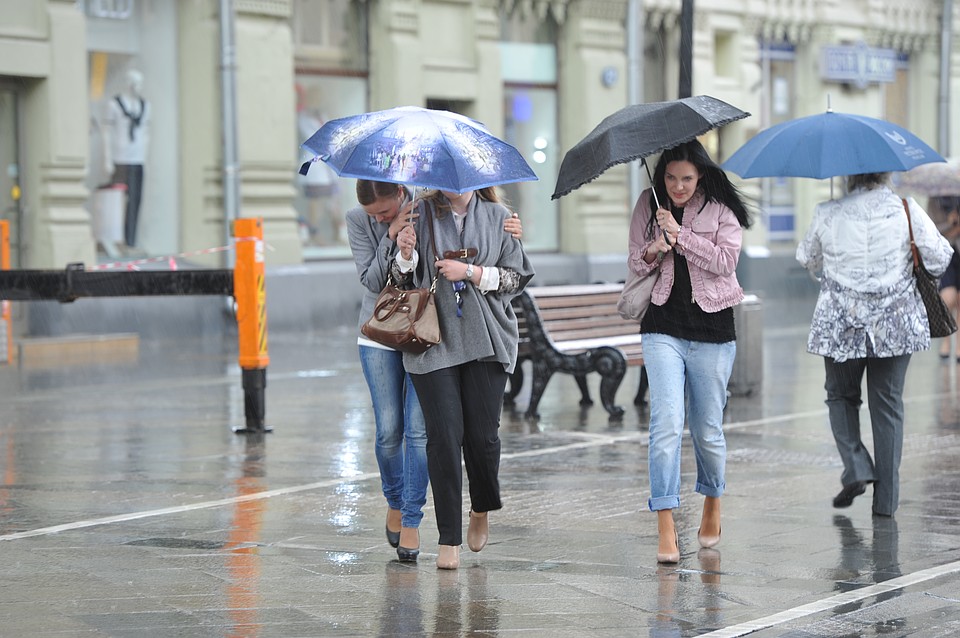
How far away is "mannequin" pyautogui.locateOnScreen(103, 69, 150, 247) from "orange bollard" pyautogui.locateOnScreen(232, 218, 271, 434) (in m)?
8.39

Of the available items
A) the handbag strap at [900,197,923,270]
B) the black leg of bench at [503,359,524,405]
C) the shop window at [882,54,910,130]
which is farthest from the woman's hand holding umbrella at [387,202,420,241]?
the shop window at [882,54,910,130]

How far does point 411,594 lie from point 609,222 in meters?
18.2

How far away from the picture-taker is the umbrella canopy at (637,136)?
654 centimetres

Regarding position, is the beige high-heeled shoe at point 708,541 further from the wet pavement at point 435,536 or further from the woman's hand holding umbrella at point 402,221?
the woman's hand holding umbrella at point 402,221

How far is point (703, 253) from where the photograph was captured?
674cm

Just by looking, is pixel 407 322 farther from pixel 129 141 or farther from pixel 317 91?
pixel 317 91

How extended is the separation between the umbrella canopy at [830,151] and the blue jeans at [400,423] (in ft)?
6.27

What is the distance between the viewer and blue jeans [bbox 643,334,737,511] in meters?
6.73

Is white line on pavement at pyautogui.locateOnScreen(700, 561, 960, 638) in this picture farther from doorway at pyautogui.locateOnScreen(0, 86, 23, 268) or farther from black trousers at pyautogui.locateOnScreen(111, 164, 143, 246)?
black trousers at pyautogui.locateOnScreen(111, 164, 143, 246)

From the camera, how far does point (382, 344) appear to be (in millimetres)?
6469

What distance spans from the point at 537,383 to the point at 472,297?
5.24 m

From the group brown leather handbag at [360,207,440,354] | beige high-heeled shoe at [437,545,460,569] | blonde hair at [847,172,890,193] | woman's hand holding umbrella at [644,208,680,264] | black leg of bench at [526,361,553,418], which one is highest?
blonde hair at [847,172,890,193]

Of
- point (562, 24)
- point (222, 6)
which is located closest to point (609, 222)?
point (562, 24)

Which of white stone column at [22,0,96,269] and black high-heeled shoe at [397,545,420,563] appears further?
white stone column at [22,0,96,269]
